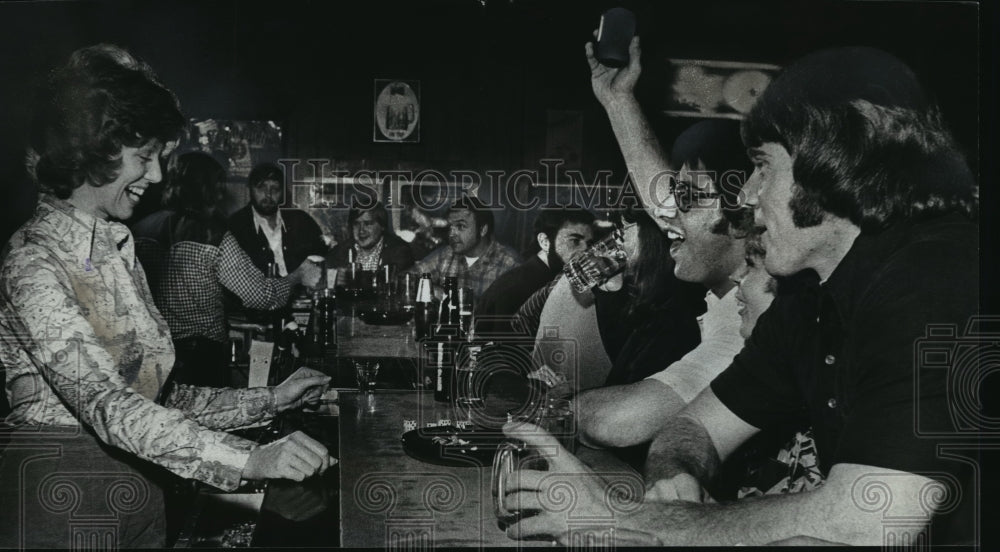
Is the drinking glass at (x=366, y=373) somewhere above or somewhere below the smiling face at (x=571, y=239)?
below

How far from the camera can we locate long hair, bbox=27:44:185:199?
2.70 metres

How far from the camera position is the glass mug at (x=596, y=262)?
298 cm

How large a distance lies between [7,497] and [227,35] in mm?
1663

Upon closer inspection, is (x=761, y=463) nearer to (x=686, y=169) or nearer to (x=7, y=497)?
(x=686, y=169)

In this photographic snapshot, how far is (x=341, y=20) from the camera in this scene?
2963 mm

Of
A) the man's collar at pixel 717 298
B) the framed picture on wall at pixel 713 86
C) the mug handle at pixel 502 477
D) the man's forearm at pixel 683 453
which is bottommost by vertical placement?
the man's forearm at pixel 683 453

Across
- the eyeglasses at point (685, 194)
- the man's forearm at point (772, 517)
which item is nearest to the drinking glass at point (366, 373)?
the man's forearm at point (772, 517)

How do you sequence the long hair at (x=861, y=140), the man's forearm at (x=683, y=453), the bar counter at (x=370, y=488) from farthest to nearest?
the long hair at (x=861, y=140)
the man's forearm at (x=683, y=453)
the bar counter at (x=370, y=488)

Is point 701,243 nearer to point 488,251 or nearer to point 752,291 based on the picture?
point 752,291

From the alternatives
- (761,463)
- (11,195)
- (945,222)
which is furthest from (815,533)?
(11,195)

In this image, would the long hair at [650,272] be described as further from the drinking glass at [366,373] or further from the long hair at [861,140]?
the drinking glass at [366,373]

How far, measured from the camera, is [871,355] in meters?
2.42

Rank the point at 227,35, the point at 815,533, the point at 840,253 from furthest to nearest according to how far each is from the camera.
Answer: the point at 227,35, the point at 840,253, the point at 815,533

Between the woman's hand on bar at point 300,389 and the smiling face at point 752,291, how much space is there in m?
1.41
